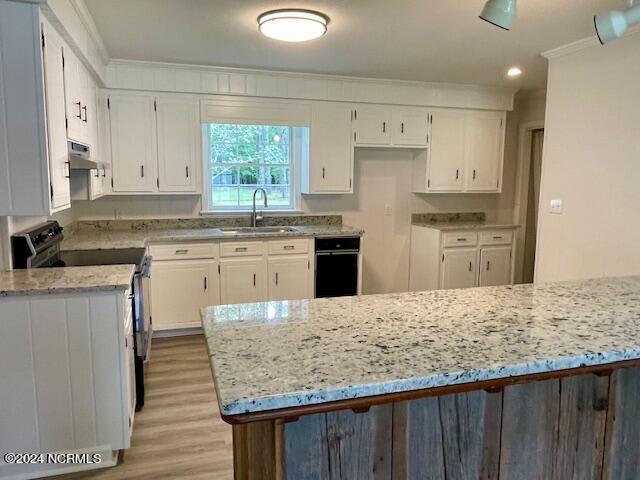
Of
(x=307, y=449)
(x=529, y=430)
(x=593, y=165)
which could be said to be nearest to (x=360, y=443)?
(x=307, y=449)

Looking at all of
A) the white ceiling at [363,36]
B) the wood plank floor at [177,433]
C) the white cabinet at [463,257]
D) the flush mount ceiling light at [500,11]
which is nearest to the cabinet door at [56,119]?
the white ceiling at [363,36]

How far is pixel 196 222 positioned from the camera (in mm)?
4488

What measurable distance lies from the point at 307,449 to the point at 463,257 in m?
4.01

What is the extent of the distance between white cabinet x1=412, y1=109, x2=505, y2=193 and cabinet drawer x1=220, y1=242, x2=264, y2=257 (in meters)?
1.97

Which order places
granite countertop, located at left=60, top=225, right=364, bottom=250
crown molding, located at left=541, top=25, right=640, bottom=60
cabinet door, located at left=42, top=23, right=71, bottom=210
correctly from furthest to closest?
granite countertop, located at left=60, top=225, right=364, bottom=250
crown molding, located at left=541, top=25, right=640, bottom=60
cabinet door, located at left=42, top=23, right=71, bottom=210

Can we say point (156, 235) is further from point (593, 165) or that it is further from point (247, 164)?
point (593, 165)

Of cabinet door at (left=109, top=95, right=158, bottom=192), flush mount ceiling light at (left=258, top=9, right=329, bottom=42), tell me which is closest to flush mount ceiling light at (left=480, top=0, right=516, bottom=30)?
flush mount ceiling light at (left=258, top=9, right=329, bottom=42)

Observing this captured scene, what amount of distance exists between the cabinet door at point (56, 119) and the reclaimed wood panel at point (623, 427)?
241 centimetres

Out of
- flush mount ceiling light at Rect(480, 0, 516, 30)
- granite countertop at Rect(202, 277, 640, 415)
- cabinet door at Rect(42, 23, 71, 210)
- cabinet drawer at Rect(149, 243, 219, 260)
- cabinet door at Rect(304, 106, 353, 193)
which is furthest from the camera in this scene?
cabinet door at Rect(304, 106, 353, 193)

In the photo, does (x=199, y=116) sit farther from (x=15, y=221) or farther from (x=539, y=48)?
(x=539, y=48)

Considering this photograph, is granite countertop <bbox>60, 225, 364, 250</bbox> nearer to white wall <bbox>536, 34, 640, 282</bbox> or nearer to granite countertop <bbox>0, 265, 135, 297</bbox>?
granite countertop <bbox>0, 265, 135, 297</bbox>

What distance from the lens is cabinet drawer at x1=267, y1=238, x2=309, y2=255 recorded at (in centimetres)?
418

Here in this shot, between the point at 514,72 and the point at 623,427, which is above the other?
the point at 514,72

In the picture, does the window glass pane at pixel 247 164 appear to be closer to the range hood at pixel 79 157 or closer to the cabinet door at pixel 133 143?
the cabinet door at pixel 133 143
